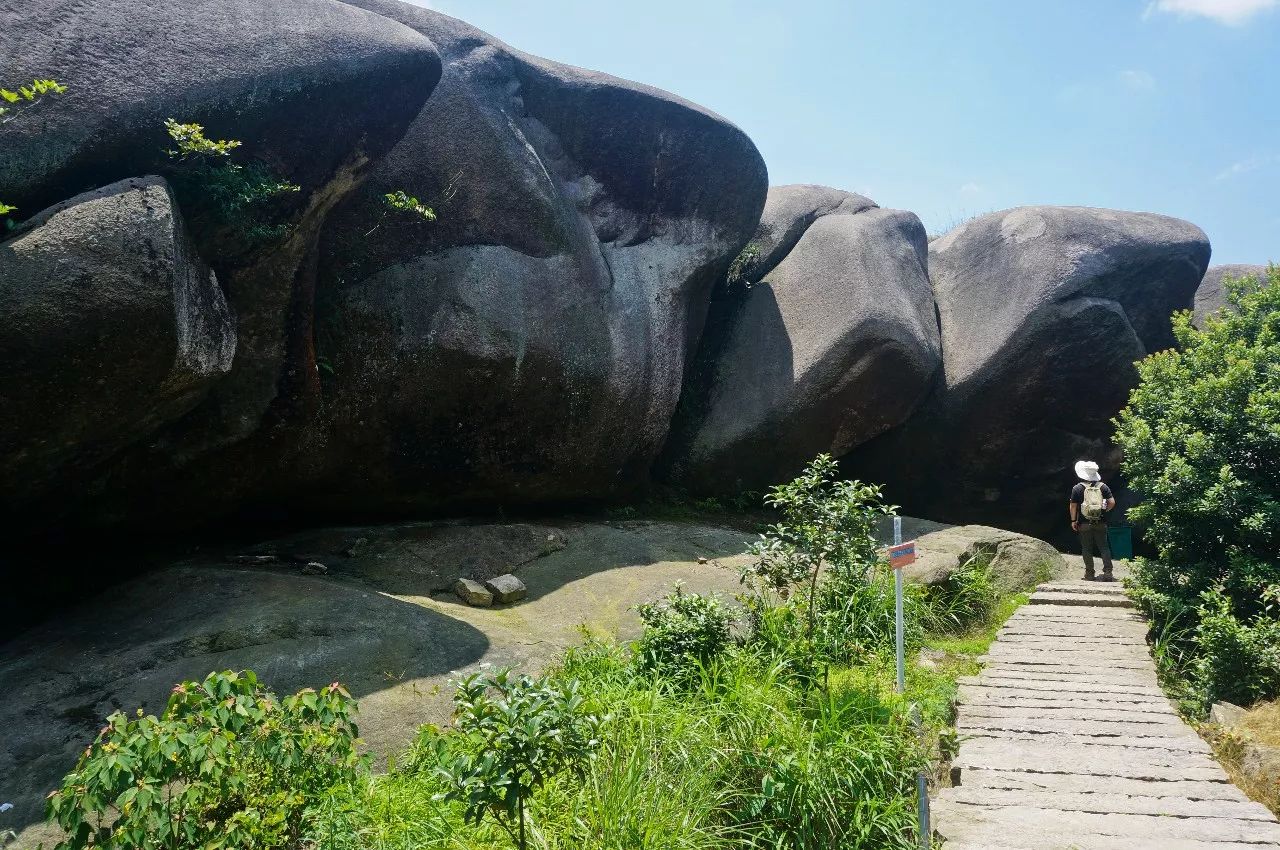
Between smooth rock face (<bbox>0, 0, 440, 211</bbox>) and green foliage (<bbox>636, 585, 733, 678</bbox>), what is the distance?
15.5 ft

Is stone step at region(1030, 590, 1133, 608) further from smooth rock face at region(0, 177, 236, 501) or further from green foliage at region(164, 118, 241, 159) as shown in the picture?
green foliage at region(164, 118, 241, 159)

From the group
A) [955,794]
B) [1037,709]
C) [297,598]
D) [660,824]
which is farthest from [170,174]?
[1037,709]

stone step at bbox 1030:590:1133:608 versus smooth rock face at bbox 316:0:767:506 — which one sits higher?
→ smooth rock face at bbox 316:0:767:506

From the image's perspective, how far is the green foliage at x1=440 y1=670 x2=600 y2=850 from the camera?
11.3 feet

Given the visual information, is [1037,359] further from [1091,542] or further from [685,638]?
[685,638]

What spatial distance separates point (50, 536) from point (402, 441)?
311 centimetres

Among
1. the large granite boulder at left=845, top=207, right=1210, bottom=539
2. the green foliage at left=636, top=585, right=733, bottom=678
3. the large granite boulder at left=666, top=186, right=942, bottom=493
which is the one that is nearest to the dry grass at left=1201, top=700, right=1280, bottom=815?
the green foliage at left=636, top=585, right=733, bottom=678

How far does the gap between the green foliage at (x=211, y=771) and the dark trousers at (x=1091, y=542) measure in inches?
334

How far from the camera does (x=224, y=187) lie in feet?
21.6

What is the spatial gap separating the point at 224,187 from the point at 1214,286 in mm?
14932

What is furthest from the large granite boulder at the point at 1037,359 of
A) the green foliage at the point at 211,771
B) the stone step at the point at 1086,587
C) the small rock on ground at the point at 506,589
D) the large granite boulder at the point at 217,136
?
the green foliage at the point at 211,771

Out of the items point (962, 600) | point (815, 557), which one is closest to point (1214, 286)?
point (962, 600)

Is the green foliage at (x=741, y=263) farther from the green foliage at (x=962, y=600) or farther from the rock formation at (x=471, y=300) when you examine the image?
the green foliage at (x=962, y=600)

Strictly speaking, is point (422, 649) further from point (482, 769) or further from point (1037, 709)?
point (1037, 709)
